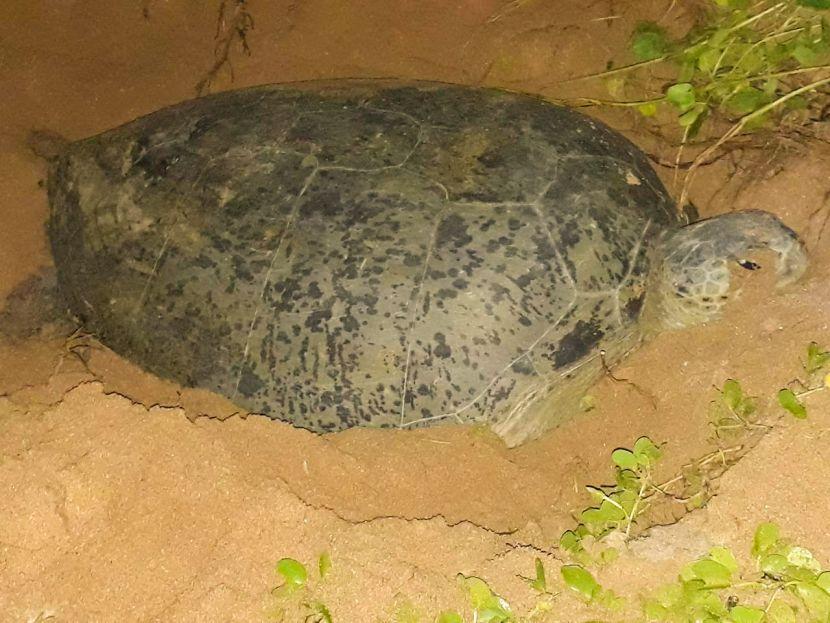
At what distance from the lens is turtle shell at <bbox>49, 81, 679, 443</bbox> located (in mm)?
1909

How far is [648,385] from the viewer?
6.89ft

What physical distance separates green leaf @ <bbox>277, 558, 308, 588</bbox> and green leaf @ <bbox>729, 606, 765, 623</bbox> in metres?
0.93

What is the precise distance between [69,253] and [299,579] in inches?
67.2

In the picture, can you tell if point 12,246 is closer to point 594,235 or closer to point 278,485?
point 278,485

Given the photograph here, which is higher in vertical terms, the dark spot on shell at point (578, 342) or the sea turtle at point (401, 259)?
the sea turtle at point (401, 259)

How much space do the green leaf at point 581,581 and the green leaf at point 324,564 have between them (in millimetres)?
550

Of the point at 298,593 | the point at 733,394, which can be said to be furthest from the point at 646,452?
the point at 298,593

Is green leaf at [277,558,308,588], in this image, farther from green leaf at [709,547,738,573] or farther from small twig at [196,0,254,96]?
small twig at [196,0,254,96]

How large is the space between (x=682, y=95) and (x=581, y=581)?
77.4 inches

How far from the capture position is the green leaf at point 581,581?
1.42 metres

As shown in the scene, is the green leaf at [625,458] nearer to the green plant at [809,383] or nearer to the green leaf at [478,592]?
the green plant at [809,383]

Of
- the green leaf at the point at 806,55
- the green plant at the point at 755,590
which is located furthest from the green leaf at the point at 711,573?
the green leaf at the point at 806,55

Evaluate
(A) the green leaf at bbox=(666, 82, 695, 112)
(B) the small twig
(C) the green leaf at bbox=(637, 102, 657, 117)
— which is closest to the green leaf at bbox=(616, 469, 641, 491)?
(A) the green leaf at bbox=(666, 82, 695, 112)

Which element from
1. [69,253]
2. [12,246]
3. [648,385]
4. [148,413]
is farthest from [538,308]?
[12,246]
